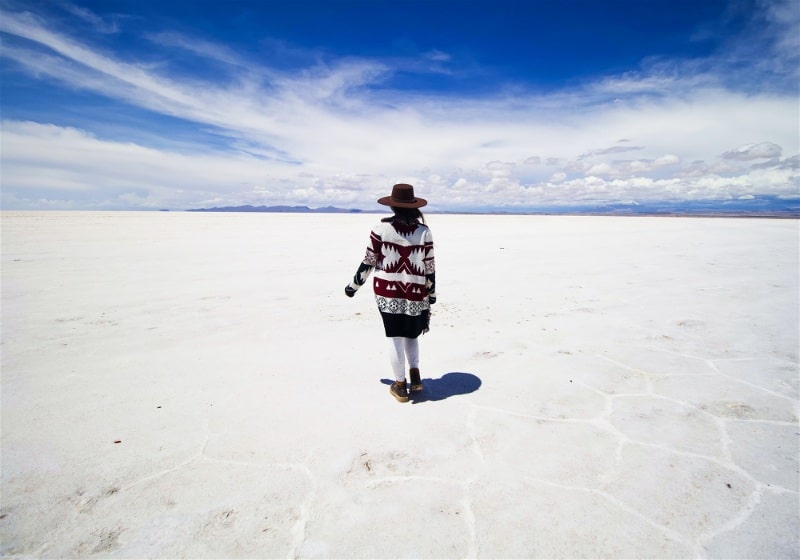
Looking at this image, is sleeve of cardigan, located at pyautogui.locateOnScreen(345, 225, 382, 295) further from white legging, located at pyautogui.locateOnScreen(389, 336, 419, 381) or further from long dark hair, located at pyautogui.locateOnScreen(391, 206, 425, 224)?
white legging, located at pyautogui.locateOnScreen(389, 336, 419, 381)

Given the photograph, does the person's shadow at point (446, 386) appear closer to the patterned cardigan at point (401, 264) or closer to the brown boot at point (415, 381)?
the brown boot at point (415, 381)

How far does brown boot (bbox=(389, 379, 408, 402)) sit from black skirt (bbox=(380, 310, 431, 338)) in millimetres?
456

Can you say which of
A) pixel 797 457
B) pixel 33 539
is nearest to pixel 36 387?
pixel 33 539

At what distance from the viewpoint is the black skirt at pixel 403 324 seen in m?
3.47

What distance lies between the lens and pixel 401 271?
341cm

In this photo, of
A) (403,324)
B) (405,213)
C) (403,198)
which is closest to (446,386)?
(403,324)

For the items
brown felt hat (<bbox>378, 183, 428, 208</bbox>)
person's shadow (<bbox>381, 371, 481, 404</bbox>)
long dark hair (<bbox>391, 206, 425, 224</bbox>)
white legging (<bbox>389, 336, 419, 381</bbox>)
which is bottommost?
person's shadow (<bbox>381, 371, 481, 404</bbox>)

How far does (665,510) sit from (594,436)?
28.6 inches

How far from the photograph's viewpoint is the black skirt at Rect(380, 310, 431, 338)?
3469mm

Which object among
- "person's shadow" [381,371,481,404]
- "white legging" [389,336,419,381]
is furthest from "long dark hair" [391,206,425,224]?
"person's shadow" [381,371,481,404]

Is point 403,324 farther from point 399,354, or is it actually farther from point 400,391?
point 400,391

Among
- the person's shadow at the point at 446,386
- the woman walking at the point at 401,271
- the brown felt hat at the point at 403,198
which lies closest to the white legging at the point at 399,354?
the woman walking at the point at 401,271

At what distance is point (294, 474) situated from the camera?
8.39 feet

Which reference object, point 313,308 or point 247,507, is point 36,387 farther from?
point 313,308
